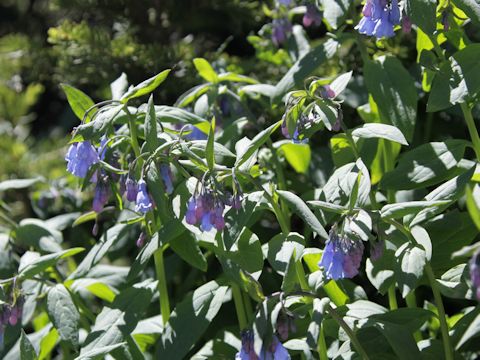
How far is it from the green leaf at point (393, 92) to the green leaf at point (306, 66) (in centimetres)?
16

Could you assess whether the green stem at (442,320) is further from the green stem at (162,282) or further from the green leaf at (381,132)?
the green stem at (162,282)

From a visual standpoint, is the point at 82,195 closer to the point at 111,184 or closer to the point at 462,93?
the point at 111,184

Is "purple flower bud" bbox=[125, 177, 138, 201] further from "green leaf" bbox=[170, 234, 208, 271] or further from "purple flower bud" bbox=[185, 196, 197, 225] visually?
"green leaf" bbox=[170, 234, 208, 271]

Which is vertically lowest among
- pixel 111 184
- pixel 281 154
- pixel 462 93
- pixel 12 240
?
pixel 12 240

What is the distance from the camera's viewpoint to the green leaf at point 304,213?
2.29 meters

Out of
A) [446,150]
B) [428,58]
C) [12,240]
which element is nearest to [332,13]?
[428,58]

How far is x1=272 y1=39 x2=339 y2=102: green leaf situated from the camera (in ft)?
9.98

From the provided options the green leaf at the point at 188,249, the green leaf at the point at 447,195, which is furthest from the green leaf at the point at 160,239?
the green leaf at the point at 447,195

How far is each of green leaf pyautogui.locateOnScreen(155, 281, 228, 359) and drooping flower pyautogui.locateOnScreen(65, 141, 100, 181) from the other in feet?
1.82

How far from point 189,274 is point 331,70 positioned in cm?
113

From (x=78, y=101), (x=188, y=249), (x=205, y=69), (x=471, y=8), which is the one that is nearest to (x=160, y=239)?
(x=188, y=249)

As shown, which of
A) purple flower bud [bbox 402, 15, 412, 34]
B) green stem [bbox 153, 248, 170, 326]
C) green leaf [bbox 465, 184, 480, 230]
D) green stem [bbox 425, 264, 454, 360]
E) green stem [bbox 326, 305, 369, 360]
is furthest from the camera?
green stem [bbox 153, 248, 170, 326]

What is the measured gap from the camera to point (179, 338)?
2.65 meters

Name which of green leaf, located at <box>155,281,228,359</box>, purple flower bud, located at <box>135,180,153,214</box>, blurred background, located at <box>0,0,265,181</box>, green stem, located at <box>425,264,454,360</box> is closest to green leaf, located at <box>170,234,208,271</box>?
green leaf, located at <box>155,281,228,359</box>
